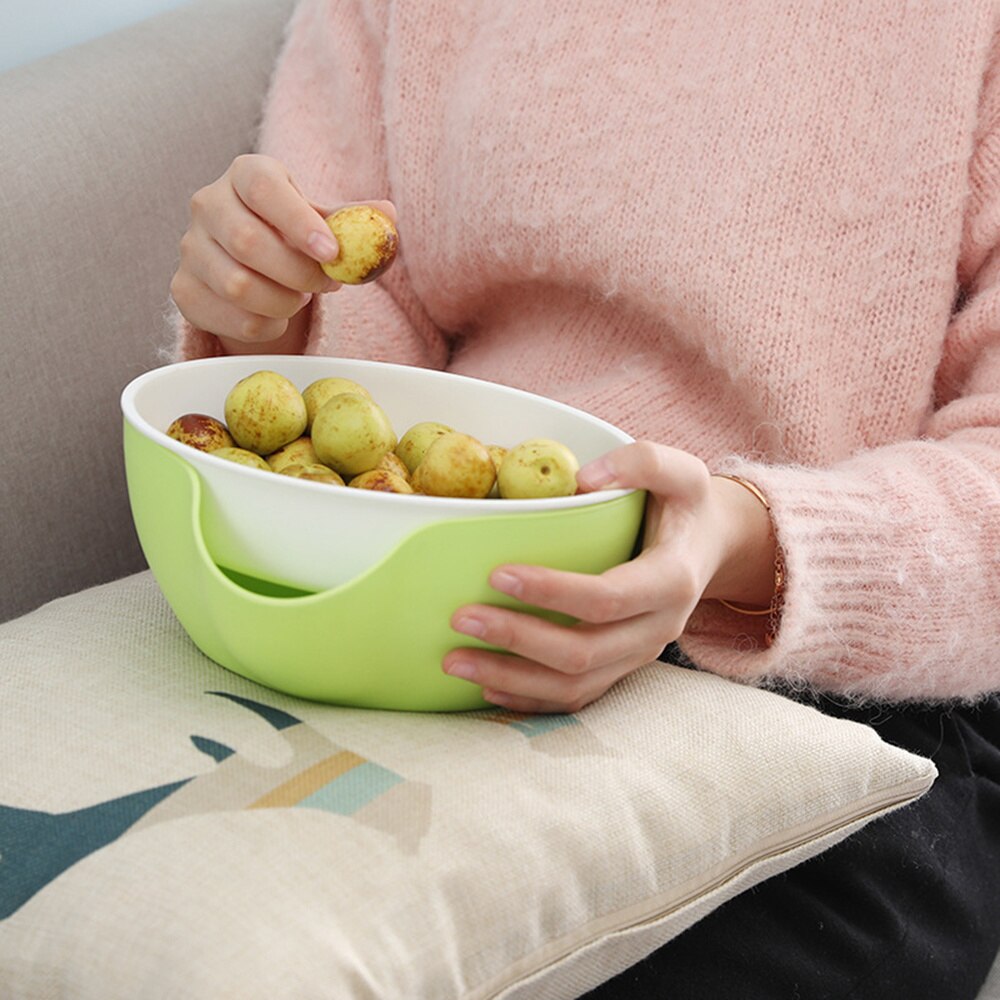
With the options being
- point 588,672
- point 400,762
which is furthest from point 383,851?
point 588,672

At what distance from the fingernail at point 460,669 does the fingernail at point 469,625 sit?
0.02 metres

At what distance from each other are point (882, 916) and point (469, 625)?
1.09 ft

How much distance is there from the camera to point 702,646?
2.56 feet

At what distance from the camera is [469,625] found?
1.90 feet

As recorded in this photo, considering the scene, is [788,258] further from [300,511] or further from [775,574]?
[300,511]

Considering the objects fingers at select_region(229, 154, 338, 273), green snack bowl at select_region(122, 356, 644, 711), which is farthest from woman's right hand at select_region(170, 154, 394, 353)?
green snack bowl at select_region(122, 356, 644, 711)

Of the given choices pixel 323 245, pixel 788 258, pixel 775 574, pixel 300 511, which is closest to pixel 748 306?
pixel 788 258

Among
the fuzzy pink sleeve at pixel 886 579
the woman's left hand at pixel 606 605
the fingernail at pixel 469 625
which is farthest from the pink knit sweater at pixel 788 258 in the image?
the fingernail at pixel 469 625

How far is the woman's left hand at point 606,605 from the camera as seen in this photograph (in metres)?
0.58

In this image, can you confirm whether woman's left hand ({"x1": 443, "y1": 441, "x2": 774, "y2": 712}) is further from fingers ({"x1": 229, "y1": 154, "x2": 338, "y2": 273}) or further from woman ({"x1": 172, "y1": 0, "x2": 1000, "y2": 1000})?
fingers ({"x1": 229, "y1": 154, "x2": 338, "y2": 273})

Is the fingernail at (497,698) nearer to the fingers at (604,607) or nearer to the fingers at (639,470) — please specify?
the fingers at (604,607)

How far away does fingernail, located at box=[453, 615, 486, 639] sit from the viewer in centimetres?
58

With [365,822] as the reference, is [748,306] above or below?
above

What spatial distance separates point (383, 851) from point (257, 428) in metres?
0.28
